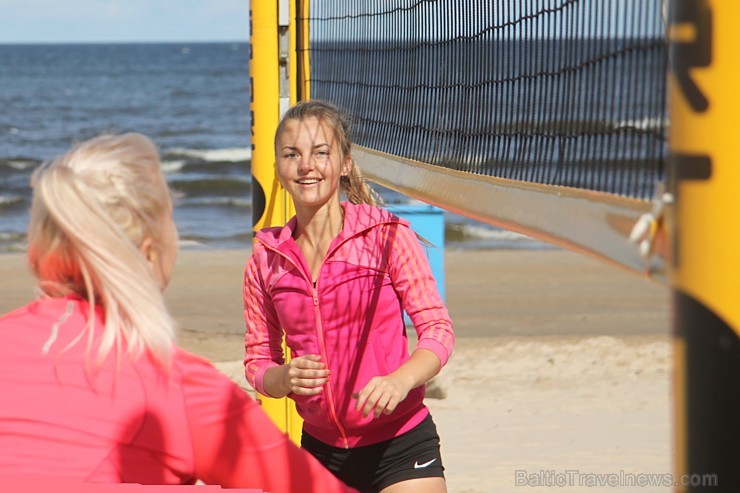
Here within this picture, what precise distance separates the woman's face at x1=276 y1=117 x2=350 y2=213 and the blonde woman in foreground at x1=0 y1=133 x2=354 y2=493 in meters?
1.19

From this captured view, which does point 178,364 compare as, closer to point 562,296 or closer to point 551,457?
point 551,457

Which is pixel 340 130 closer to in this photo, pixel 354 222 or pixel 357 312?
pixel 354 222

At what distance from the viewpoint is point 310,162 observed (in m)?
2.90

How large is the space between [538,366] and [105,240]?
605cm

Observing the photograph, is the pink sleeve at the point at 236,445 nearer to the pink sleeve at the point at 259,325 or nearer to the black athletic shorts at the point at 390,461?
the black athletic shorts at the point at 390,461

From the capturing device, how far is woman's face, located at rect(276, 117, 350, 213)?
9.48ft

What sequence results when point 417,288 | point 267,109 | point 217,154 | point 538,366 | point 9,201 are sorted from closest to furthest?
point 417,288 < point 267,109 < point 538,366 < point 9,201 < point 217,154

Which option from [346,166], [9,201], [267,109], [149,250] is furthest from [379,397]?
→ [9,201]

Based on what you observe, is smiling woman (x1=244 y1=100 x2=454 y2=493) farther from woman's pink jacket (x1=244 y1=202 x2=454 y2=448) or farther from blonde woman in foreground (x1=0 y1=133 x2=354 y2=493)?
blonde woman in foreground (x1=0 y1=133 x2=354 y2=493)

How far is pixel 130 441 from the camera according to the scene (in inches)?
61.1

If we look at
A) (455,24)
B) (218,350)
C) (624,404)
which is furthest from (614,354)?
(455,24)

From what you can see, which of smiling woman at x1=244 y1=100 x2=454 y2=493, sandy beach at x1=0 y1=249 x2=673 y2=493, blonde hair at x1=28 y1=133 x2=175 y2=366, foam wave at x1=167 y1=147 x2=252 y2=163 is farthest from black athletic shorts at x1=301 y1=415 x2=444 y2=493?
foam wave at x1=167 y1=147 x2=252 y2=163

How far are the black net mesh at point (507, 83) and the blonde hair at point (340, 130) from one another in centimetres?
28

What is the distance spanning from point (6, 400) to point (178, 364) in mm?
250
